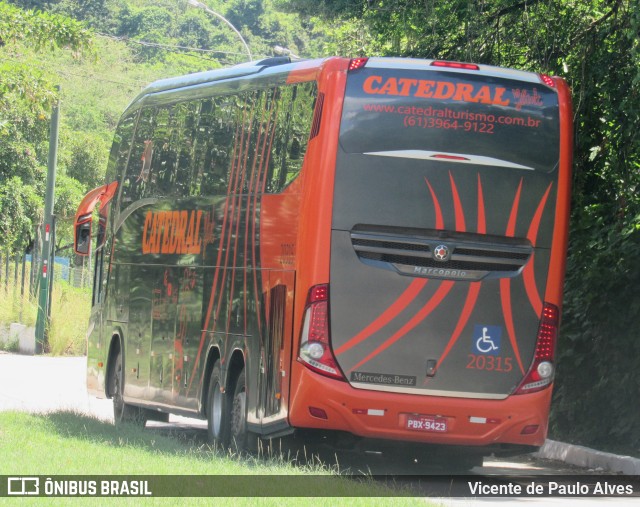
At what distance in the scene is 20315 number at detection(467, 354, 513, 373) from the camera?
11.6 m

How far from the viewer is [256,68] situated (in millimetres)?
14172

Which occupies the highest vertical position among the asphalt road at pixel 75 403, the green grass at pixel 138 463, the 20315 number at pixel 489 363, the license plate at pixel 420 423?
the 20315 number at pixel 489 363

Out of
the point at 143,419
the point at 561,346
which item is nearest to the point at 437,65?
the point at 561,346

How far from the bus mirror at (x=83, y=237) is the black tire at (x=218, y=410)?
5.39 m

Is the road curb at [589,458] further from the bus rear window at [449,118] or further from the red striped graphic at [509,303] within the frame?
the bus rear window at [449,118]

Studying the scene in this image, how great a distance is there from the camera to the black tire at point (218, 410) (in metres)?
13.5

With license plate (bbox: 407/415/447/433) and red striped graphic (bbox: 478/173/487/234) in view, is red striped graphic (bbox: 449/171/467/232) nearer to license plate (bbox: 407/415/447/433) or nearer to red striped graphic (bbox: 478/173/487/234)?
red striped graphic (bbox: 478/173/487/234)

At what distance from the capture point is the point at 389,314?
451 inches

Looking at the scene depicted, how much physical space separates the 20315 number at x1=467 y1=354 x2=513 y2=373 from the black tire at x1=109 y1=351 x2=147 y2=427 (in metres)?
6.60

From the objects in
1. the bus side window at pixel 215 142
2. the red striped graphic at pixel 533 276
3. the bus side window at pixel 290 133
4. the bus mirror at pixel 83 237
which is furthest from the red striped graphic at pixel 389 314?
the bus mirror at pixel 83 237

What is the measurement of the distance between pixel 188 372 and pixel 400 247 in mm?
4219

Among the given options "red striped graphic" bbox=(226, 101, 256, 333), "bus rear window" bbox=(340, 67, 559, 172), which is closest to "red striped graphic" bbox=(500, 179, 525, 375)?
"bus rear window" bbox=(340, 67, 559, 172)

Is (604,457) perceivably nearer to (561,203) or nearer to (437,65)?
(561,203)

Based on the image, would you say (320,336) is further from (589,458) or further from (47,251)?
(47,251)
